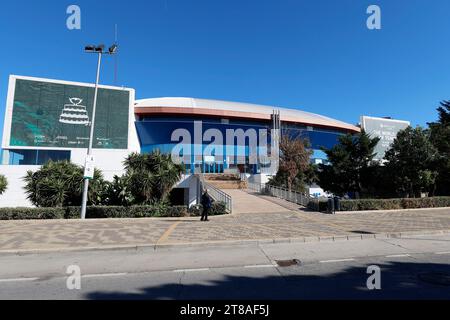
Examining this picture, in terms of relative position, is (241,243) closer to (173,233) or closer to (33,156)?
(173,233)

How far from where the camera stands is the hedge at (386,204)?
17.8 meters

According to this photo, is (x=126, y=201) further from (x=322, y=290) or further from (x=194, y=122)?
(x=194, y=122)

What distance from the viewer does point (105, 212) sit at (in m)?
16.0

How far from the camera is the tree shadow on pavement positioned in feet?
15.3

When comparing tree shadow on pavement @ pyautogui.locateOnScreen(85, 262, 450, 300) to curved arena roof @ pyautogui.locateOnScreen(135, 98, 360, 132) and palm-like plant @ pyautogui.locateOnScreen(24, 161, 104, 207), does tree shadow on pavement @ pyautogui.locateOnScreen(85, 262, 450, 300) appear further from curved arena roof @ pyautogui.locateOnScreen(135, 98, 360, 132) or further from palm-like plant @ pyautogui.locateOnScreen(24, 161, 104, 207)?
curved arena roof @ pyautogui.locateOnScreen(135, 98, 360, 132)

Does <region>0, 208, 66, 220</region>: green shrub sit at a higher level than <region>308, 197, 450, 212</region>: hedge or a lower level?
lower

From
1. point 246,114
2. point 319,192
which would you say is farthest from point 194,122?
point 319,192

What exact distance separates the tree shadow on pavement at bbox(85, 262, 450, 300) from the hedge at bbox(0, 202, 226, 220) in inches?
418

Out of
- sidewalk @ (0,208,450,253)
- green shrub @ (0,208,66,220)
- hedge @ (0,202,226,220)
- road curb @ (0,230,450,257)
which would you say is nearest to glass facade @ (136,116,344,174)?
hedge @ (0,202,226,220)

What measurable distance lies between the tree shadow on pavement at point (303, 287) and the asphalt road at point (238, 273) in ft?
0.05

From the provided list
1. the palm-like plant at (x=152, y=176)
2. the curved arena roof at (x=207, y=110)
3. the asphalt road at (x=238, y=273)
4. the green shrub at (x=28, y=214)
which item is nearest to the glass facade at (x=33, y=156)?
the curved arena roof at (x=207, y=110)

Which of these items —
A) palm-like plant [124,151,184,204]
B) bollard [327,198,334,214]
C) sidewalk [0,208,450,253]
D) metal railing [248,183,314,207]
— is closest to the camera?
sidewalk [0,208,450,253]

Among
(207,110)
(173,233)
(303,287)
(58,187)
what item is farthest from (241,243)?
(207,110)

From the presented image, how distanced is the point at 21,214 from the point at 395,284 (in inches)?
687
